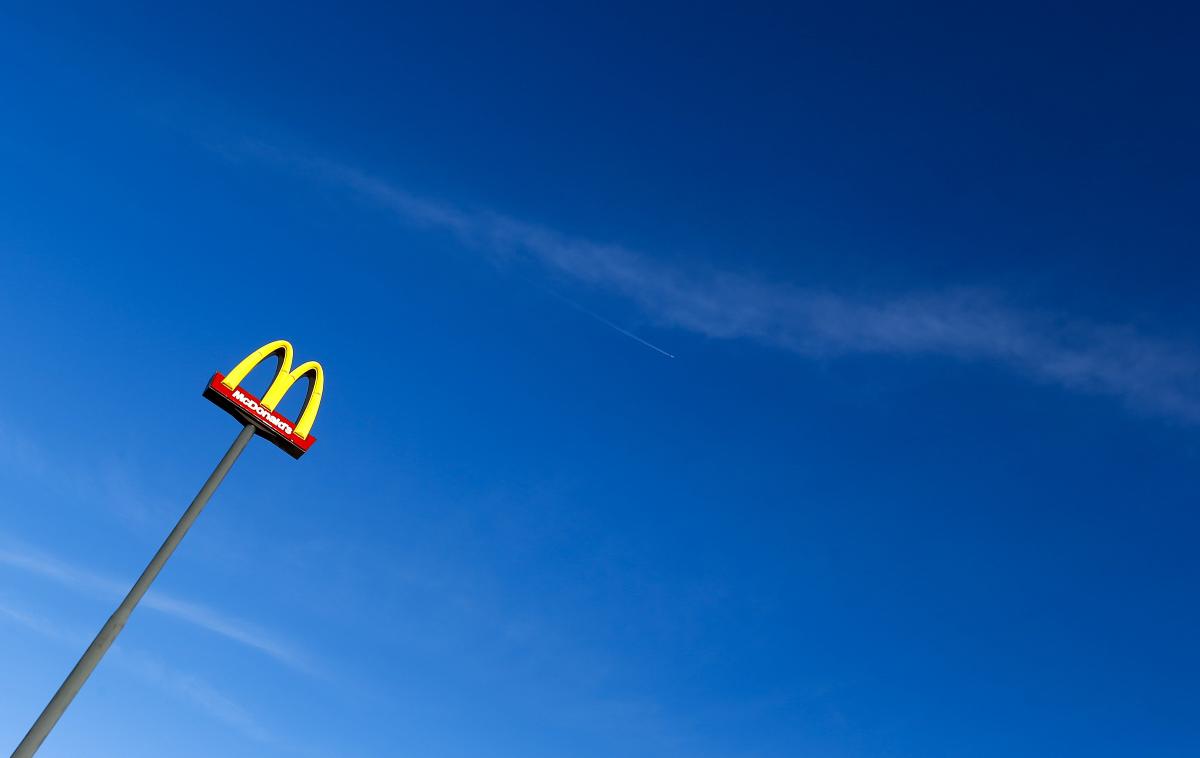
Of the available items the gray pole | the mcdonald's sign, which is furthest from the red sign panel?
the gray pole

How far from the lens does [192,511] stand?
2597 centimetres

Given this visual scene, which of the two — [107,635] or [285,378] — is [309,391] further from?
[107,635]

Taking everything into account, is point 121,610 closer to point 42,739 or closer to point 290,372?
point 42,739

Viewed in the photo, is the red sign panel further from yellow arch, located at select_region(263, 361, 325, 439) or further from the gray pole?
the gray pole

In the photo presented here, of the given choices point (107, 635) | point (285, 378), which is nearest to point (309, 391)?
point (285, 378)

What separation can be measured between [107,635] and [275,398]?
40.1ft

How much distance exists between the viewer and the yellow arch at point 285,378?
32.6 meters

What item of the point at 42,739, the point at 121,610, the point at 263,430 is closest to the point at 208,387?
the point at 263,430

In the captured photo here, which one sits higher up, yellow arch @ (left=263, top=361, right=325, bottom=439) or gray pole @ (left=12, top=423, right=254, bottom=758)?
yellow arch @ (left=263, top=361, right=325, bottom=439)

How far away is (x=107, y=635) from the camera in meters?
22.6

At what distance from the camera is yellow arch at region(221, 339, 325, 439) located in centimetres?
3256

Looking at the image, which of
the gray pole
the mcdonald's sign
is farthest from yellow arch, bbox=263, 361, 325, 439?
the gray pole

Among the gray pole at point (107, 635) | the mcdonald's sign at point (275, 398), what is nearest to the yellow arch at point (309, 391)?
the mcdonald's sign at point (275, 398)

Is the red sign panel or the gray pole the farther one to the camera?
the red sign panel
